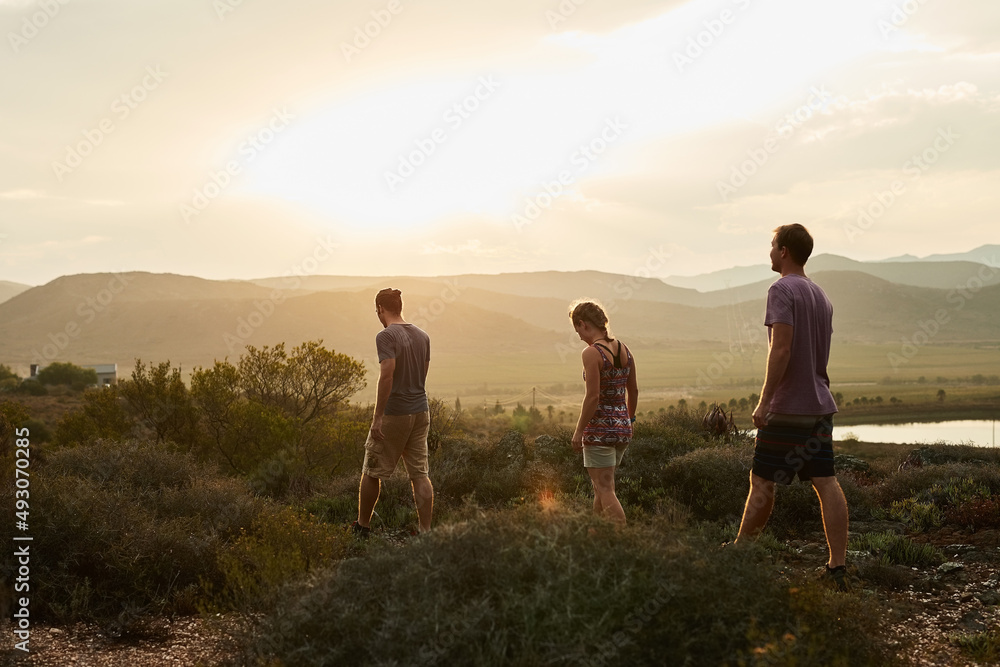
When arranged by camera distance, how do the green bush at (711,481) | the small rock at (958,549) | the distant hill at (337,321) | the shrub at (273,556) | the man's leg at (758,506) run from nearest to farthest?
the shrub at (273,556), the man's leg at (758,506), the small rock at (958,549), the green bush at (711,481), the distant hill at (337,321)

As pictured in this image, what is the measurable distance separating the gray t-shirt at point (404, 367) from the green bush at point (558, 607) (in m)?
2.21

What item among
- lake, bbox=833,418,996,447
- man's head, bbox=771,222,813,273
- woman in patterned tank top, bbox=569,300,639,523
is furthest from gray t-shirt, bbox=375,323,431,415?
lake, bbox=833,418,996,447

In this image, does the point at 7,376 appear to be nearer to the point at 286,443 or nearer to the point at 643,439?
the point at 286,443

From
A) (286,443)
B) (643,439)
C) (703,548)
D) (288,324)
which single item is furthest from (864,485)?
(288,324)

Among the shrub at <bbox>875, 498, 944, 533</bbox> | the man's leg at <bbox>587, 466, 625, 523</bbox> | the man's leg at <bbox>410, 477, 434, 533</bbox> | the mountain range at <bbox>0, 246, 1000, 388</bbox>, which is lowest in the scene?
the shrub at <bbox>875, 498, 944, 533</bbox>

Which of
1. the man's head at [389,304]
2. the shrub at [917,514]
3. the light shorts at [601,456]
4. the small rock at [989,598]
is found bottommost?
the small rock at [989,598]

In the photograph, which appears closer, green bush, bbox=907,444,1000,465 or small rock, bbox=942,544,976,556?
small rock, bbox=942,544,976,556

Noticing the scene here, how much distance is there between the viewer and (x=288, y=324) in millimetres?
119125

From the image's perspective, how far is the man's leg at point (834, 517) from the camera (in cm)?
432

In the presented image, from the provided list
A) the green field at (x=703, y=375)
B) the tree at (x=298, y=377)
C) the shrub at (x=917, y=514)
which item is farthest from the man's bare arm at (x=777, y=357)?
the green field at (x=703, y=375)

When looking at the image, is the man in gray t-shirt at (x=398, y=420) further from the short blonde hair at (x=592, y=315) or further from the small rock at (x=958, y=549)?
the small rock at (x=958, y=549)

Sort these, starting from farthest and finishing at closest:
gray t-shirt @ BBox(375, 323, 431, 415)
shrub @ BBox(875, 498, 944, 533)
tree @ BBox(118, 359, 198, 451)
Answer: tree @ BBox(118, 359, 198, 451), shrub @ BBox(875, 498, 944, 533), gray t-shirt @ BBox(375, 323, 431, 415)

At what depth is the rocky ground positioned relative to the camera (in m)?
3.74

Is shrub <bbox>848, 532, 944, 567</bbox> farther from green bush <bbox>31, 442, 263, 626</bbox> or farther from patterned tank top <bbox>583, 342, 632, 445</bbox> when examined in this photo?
green bush <bbox>31, 442, 263, 626</bbox>
